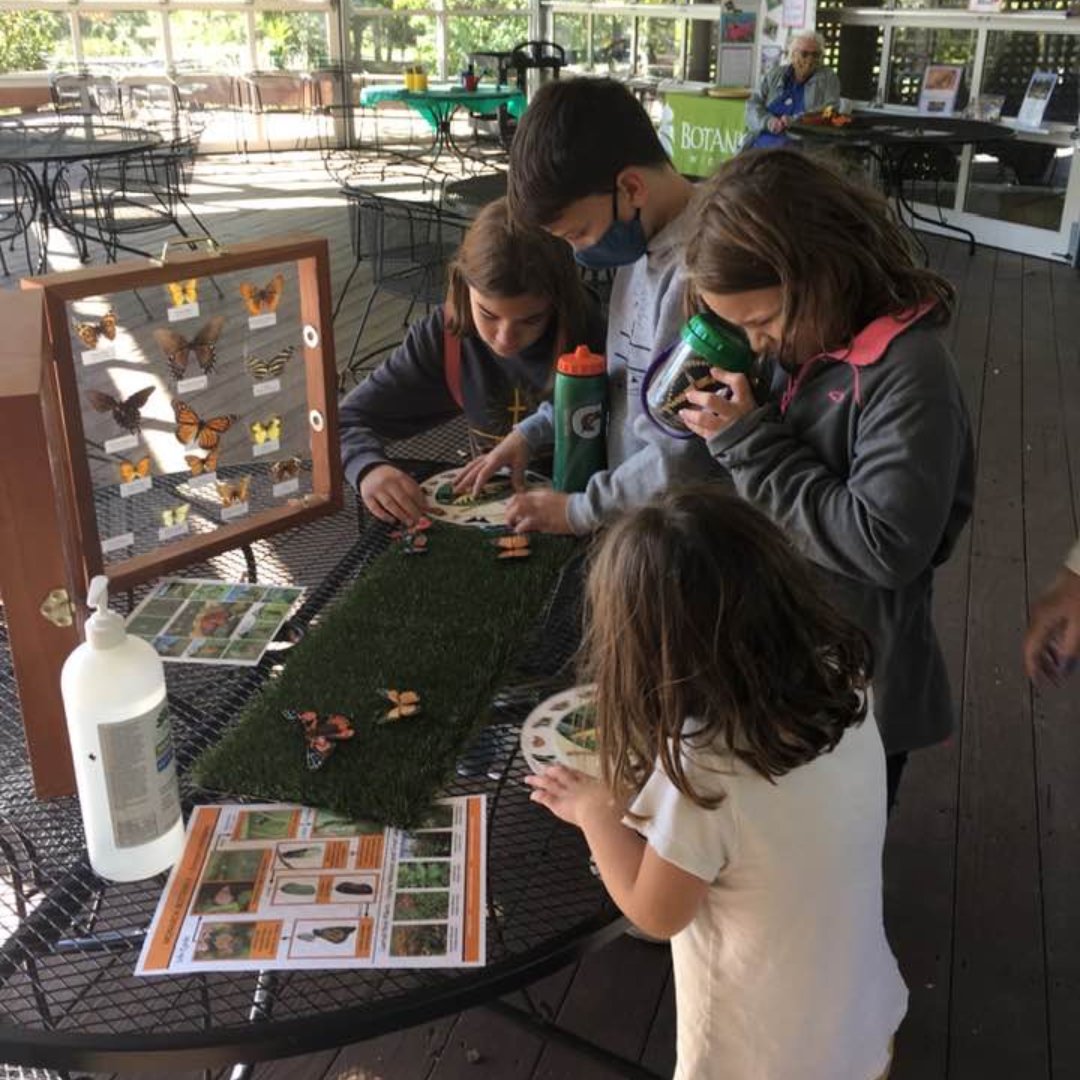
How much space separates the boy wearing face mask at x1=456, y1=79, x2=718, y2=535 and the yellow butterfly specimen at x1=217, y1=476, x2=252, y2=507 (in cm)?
36

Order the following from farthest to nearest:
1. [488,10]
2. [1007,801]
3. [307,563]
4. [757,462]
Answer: [488,10] → [1007,801] → [307,563] → [757,462]

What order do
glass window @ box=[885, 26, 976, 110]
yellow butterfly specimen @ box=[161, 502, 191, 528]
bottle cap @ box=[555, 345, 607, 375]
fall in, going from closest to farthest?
yellow butterfly specimen @ box=[161, 502, 191, 528] < bottle cap @ box=[555, 345, 607, 375] < glass window @ box=[885, 26, 976, 110]

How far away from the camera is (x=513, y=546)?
4.92ft

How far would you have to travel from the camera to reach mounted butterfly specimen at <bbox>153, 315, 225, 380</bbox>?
1343mm

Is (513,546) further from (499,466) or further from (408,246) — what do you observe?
(408,246)

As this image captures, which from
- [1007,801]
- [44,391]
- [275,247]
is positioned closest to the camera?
[44,391]

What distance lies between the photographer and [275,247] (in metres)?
1.43

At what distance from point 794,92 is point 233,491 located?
6339mm

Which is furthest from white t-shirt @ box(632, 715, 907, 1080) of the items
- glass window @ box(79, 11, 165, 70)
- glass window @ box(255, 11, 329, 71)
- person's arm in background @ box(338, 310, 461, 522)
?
glass window @ box(255, 11, 329, 71)

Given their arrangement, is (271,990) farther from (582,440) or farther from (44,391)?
(582,440)

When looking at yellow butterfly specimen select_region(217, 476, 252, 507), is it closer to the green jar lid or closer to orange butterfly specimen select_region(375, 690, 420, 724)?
orange butterfly specimen select_region(375, 690, 420, 724)

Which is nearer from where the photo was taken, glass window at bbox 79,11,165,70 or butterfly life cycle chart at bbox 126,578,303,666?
butterfly life cycle chart at bbox 126,578,303,666

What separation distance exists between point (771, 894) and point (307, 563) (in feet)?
2.82

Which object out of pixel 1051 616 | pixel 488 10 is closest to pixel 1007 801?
pixel 1051 616
